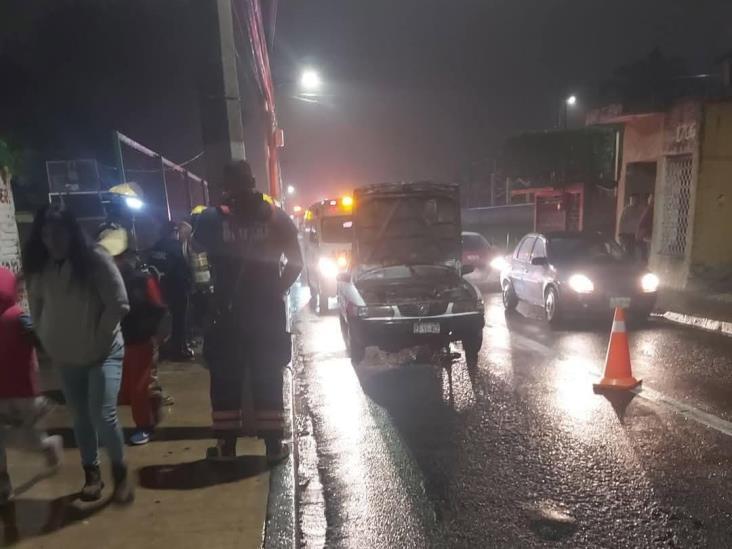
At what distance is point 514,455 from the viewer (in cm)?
466

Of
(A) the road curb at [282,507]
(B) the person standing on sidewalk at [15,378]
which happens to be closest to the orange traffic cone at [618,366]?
(A) the road curb at [282,507]

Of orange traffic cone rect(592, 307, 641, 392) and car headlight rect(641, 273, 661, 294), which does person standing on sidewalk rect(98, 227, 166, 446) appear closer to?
orange traffic cone rect(592, 307, 641, 392)

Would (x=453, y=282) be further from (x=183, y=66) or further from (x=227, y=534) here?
(x=183, y=66)

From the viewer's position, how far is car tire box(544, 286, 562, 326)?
380 inches

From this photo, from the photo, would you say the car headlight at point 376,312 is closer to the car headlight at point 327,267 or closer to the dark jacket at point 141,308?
the dark jacket at point 141,308

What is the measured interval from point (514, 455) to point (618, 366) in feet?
7.70

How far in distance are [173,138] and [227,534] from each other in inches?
678

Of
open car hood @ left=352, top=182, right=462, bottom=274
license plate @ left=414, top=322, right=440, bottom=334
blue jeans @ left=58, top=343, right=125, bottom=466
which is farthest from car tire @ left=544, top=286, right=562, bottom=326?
blue jeans @ left=58, top=343, right=125, bottom=466

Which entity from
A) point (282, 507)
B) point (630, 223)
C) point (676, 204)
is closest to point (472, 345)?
point (282, 507)

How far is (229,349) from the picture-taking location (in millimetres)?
4168

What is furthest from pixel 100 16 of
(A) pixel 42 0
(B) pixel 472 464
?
(B) pixel 472 464

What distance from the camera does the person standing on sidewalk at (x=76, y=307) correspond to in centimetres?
339

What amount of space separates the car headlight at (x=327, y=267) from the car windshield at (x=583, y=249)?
13.6 ft

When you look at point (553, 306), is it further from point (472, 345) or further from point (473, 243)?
point (473, 243)
